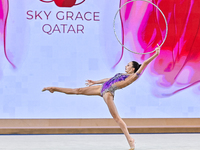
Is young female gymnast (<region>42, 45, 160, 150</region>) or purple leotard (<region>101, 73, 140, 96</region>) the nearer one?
young female gymnast (<region>42, 45, 160, 150</region>)

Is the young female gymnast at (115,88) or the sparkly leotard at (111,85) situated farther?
the sparkly leotard at (111,85)

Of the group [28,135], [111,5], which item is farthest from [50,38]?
[28,135]
